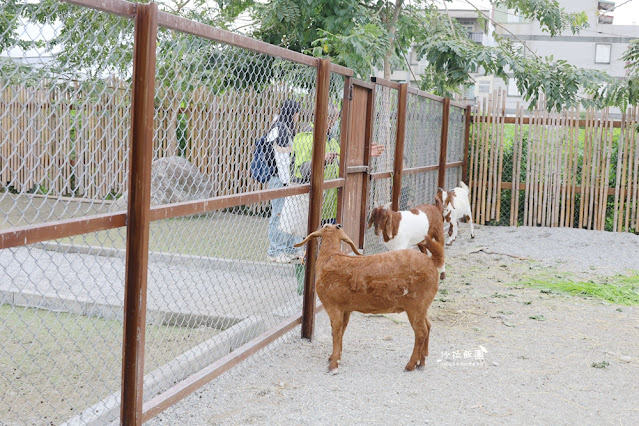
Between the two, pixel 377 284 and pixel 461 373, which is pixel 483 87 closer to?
pixel 461 373

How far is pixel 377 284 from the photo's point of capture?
4402 millimetres

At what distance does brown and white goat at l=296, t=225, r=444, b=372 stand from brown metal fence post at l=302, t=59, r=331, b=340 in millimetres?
531

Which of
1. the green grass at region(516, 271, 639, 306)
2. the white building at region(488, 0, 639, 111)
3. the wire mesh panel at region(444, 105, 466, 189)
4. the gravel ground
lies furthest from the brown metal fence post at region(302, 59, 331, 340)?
the white building at region(488, 0, 639, 111)

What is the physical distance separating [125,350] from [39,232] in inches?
31.2

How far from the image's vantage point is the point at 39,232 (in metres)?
2.48

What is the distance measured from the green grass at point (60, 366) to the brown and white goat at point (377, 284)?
45.0 inches

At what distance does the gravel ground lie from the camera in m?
3.90

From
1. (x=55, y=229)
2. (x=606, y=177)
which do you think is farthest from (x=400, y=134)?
(x=606, y=177)

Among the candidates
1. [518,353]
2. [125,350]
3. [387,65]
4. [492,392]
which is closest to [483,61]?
[387,65]

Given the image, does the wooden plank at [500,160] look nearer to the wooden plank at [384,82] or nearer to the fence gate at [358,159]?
the wooden plank at [384,82]

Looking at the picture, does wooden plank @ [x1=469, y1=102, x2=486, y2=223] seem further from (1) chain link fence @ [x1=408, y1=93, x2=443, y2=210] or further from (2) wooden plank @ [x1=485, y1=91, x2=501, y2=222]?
(1) chain link fence @ [x1=408, y1=93, x2=443, y2=210]

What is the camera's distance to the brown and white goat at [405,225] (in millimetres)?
6906

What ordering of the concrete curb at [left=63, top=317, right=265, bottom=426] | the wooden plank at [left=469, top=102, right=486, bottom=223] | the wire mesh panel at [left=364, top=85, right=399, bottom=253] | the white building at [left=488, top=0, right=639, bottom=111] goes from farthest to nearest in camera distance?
the white building at [left=488, top=0, right=639, bottom=111] → the wooden plank at [left=469, top=102, right=486, bottom=223] → the wire mesh panel at [left=364, top=85, right=399, bottom=253] → the concrete curb at [left=63, top=317, right=265, bottom=426]

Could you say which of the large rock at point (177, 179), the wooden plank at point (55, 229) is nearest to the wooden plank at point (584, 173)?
the large rock at point (177, 179)
